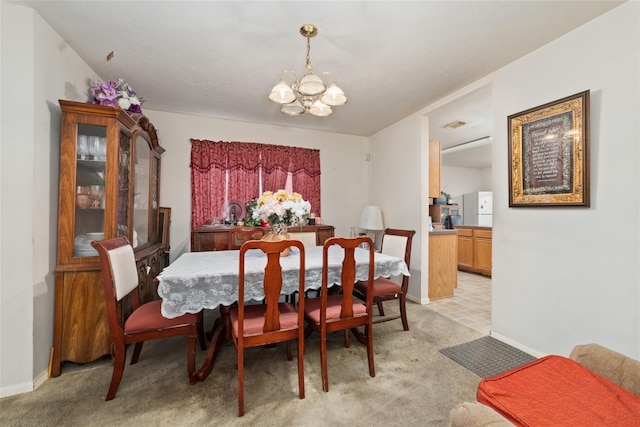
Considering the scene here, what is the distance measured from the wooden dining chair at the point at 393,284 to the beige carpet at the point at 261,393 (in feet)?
1.33

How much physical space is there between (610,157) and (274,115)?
3343mm

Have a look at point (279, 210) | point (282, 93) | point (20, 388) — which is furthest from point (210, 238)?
point (282, 93)

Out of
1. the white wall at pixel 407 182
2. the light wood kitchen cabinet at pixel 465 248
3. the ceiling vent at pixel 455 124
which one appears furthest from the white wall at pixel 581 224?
the light wood kitchen cabinet at pixel 465 248

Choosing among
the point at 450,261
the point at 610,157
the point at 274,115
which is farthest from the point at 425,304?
the point at 274,115

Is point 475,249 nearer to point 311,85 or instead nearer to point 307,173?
point 307,173

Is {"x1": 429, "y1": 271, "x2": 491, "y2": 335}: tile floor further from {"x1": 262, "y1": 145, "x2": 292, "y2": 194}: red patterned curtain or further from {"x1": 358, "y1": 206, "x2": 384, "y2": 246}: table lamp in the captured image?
{"x1": 262, "y1": 145, "x2": 292, "y2": 194}: red patterned curtain

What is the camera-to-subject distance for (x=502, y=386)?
0.92 meters

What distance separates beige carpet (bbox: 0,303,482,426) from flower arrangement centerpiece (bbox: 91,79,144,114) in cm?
211

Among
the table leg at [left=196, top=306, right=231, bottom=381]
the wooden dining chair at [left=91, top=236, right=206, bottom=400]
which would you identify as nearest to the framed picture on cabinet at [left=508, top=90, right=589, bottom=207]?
the table leg at [left=196, top=306, right=231, bottom=381]

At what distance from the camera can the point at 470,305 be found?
338cm

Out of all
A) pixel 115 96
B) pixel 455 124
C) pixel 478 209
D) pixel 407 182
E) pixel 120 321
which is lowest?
pixel 120 321

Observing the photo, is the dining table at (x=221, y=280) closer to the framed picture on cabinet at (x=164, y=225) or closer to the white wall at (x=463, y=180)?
the framed picture on cabinet at (x=164, y=225)

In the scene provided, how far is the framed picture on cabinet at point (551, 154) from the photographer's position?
187cm

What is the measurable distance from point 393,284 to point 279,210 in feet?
4.38
